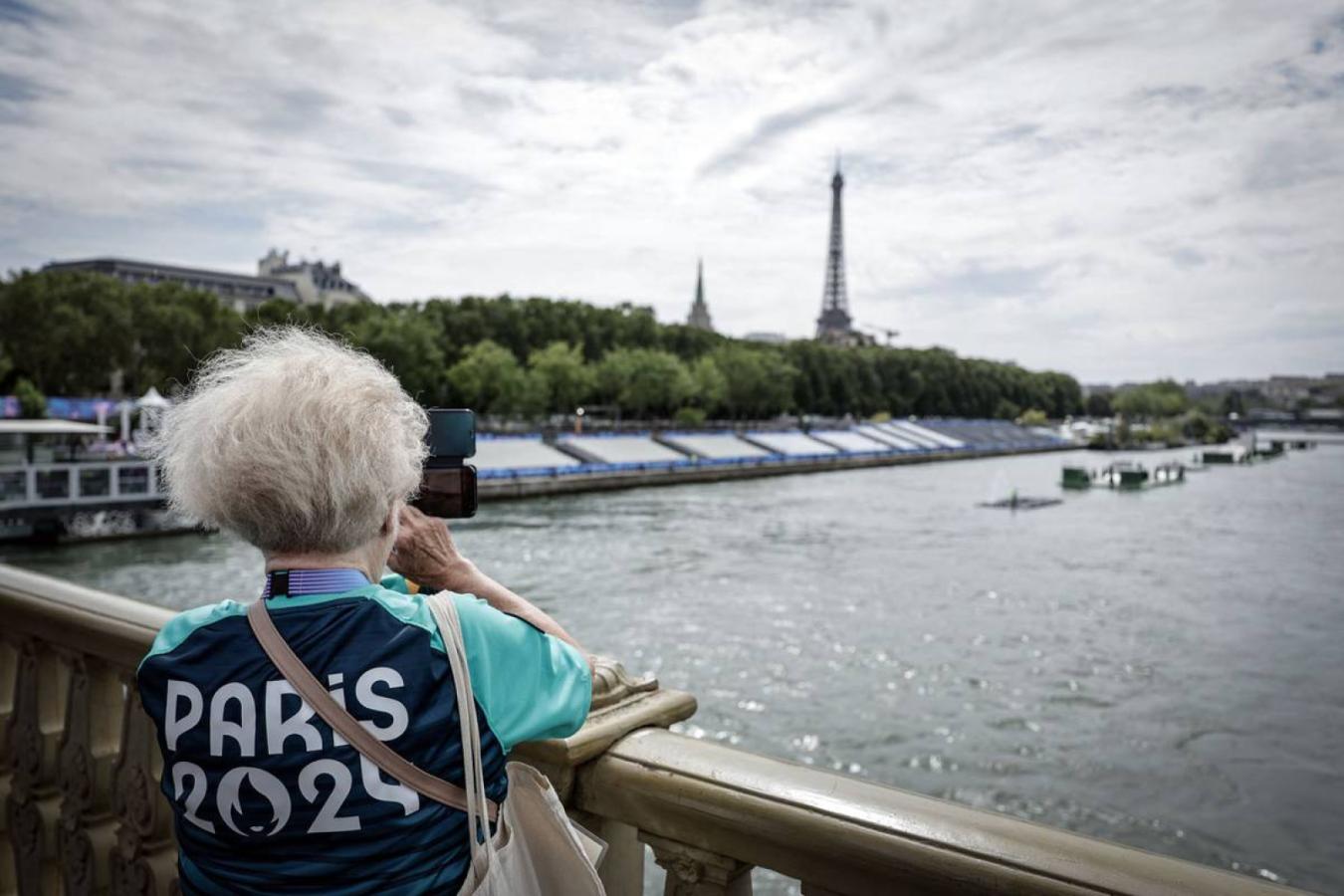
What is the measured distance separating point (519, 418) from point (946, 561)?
29.9 m

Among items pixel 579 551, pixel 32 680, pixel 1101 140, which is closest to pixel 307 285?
pixel 579 551

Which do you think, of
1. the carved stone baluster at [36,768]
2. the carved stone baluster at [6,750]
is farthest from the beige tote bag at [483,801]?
the carved stone baluster at [6,750]

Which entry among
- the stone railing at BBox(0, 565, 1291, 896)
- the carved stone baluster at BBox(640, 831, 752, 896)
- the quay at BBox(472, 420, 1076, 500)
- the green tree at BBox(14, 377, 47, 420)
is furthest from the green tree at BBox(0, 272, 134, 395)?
the carved stone baluster at BBox(640, 831, 752, 896)

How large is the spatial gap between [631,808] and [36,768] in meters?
1.60

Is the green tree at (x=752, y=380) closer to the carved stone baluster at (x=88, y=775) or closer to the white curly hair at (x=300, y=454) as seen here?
the carved stone baluster at (x=88, y=775)

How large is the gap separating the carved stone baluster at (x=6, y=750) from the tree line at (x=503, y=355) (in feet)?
76.4

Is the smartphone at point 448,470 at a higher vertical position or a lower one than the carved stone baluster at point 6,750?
higher

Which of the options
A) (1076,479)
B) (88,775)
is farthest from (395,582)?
(1076,479)

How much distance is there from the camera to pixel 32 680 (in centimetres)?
219

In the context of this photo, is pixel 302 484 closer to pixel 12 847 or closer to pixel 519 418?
pixel 12 847

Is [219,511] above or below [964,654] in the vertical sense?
above

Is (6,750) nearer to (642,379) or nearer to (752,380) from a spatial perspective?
(642,379)

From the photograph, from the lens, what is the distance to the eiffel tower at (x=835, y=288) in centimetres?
12294

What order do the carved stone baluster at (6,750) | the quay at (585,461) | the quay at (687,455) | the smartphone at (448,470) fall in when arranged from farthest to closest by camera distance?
the quay at (687,455) → the quay at (585,461) → the carved stone baluster at (6,750) → the smartphone at (448,470)
